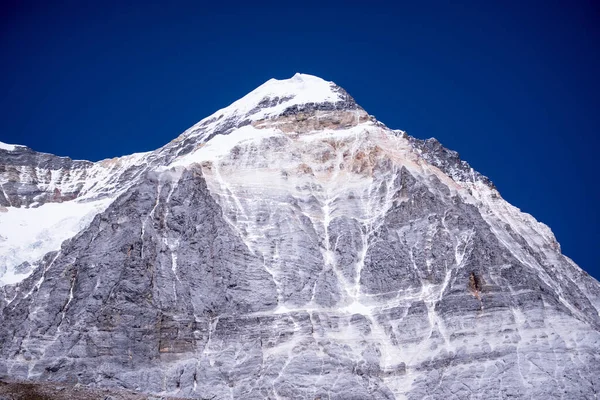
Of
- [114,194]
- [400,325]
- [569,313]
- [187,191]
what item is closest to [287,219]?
[187,191]

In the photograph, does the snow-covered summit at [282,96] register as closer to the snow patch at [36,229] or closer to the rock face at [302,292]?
the rock face at [302,292]

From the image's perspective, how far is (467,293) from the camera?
321ft

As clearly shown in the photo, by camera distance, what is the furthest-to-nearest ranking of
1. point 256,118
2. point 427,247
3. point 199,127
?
point 199,127
point 256,118
point 427,247

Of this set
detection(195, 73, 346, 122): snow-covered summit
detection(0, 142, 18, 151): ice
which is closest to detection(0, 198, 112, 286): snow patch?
detection(0, 142, 18, 151): ice

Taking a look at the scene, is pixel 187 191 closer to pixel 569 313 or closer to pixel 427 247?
pixel 427 247

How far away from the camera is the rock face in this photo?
8856 centimetres

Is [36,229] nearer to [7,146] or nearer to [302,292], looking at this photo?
[7,146]

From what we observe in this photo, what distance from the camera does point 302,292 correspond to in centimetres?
9950

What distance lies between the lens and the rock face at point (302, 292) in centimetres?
8856

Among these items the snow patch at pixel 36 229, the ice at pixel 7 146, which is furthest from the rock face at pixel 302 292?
the ice at pixel 7 146

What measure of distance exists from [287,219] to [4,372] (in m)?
39.8

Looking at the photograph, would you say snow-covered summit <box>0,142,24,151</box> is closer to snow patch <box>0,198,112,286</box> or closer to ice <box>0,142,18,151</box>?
ice <box>0,142,18,151</box>

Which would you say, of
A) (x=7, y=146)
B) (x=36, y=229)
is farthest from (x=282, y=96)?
(x=7, y=146)

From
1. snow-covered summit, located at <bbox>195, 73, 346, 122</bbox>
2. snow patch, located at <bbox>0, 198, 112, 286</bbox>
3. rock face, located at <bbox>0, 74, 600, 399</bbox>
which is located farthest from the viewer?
snow-covered summit, located at <bbox>195, 73, 346, 122</bbox>
